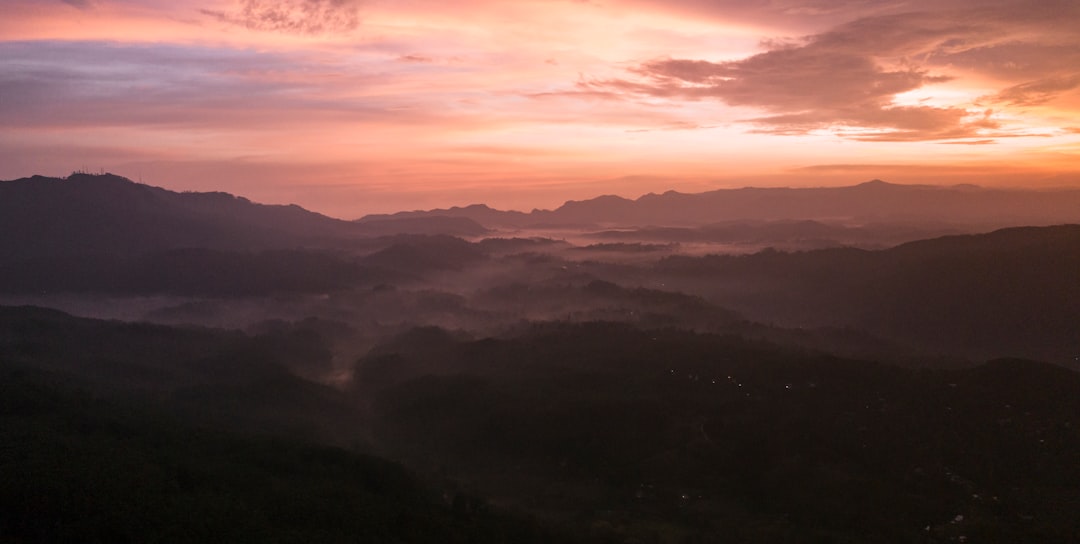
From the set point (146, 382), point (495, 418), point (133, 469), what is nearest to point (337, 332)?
point (146, 382)

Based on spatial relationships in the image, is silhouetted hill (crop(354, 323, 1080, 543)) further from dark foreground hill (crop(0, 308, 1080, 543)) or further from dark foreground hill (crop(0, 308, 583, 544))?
dark foreground hill (crop(0, 308, 583, 544))

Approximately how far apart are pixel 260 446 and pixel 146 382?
5696 centimetres

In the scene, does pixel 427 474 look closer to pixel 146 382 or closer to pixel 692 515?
pixel 692 515

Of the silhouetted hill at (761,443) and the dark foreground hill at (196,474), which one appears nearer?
the dark foreground hill at (196,474)

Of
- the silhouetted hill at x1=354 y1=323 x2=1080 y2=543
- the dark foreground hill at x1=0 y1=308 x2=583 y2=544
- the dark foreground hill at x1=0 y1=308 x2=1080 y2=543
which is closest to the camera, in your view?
the dark foreground hill at x1=0 y1=308 x2=583 y2=544

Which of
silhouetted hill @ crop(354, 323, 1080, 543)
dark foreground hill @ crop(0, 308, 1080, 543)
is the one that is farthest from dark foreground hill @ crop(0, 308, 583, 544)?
silhouetted hill @ crop(354, 323, 1080, 543)

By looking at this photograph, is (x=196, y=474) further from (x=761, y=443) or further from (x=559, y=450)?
(x=761, y=443)

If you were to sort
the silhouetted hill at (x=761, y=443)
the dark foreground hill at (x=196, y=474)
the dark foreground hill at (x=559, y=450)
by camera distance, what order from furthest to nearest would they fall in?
the silhouetted hill at (x=761, y=443) → the dark foreground hill at (x=559, y=450) → the dark foreground hill at (x=196, y=474)

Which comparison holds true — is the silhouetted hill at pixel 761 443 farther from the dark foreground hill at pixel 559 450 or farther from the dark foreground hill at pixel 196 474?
the dark foreground hill at pixel 196 474

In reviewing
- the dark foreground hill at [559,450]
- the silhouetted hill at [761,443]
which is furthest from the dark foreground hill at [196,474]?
the silhouetted hill at [761,443]

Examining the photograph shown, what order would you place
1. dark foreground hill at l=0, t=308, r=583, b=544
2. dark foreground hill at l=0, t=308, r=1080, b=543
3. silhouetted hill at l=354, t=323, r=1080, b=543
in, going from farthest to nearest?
silhouetted hill at l=354, t=323, r=1080, b=543, dark foreground hill at l=0, t=308, r=1080, b=543, dark foreground hill at l=0, t=308, r=583, b=544

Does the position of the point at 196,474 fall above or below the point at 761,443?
above

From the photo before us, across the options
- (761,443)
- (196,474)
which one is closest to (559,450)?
(761,443)

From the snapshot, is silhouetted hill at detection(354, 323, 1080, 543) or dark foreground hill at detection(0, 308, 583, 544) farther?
silhouetted hill at detection(354, 323, 1080, 543)
